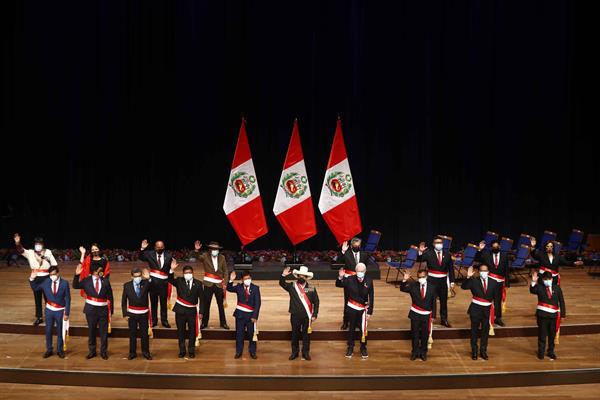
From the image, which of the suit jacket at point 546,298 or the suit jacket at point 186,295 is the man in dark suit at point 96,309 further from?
the suit jacket at point 546,298

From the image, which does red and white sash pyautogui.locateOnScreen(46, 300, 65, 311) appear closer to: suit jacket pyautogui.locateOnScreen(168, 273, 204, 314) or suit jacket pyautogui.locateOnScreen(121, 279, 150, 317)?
suit jacket pyautogui.locateOnScreen(121, 279, 150, 317)

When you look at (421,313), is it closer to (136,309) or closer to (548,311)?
(548,311)

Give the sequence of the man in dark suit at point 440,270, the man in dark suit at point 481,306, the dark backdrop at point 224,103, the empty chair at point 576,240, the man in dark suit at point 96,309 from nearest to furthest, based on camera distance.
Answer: the man in dark suit at point 96,309 → the man in dark suit at point 481,306 → the man in dark suit at point 440,270 → the empty chair at point 576,240 → the dark backdrop at point 224,103

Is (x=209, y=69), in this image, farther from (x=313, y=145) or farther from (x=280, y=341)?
(x=280, y=341)

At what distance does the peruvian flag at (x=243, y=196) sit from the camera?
14.6m

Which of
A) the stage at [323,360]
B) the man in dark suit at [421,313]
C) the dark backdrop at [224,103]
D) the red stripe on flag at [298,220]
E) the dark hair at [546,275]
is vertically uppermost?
the dark backdrop at [224,103]

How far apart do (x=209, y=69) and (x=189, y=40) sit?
82 cm

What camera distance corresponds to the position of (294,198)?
14.7m

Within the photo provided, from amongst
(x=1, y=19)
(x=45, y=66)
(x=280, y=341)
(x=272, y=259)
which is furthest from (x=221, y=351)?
(x=1, y=19)

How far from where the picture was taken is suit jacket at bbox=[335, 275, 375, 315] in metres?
10.1

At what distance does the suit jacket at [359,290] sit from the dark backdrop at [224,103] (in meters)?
7.14

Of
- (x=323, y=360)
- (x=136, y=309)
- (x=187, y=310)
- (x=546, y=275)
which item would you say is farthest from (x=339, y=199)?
(x=136, y=309)

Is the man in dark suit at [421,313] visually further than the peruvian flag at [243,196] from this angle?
No

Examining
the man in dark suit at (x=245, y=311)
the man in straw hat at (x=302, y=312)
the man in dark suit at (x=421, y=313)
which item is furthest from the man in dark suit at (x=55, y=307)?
the man in dark suit at (x=421, y=313)
